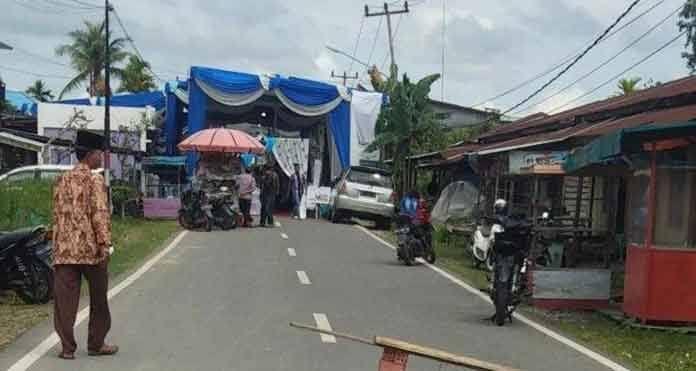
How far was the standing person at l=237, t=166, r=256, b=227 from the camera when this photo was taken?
1058 inches

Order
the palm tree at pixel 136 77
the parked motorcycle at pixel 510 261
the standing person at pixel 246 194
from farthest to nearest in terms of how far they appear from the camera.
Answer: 1. the palm tree at pixel 136 77
2. the standing person at pixel 246 194
3. the parked motorcycle at pixel 510 261

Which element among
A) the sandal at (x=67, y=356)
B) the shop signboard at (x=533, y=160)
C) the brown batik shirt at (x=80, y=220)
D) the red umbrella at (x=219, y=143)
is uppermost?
the red umbrella at (x=219, y=143)

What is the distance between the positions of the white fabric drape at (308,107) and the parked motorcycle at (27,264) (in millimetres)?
23651

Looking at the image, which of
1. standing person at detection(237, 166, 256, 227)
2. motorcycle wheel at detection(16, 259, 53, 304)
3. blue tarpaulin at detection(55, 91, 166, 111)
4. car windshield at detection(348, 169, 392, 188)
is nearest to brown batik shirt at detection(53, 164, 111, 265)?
motorcycle wheel at detection(16, 259, 53, 304)

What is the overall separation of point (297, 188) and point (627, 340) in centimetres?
2389

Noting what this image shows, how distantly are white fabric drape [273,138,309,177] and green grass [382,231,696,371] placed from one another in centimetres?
2223

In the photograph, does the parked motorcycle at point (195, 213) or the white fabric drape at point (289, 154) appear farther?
the white fabric drape at point (289, 154)

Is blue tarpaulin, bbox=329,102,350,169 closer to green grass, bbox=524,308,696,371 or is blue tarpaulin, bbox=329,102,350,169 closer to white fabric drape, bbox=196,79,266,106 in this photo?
white fabric drape, bbox=196,79,266,106

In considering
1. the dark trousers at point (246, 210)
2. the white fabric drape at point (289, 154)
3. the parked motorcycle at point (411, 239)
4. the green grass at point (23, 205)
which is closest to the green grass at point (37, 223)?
the green grass at point (23, 205)

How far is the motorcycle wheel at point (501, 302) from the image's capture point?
1095 cm

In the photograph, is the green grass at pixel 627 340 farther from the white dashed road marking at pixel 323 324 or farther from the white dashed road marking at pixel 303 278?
the white dashed road marking at pixel 303 278

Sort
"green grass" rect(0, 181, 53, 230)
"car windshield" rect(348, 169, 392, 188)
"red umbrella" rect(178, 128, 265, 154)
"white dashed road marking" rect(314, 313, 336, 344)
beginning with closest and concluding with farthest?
1. "white dashed road marking" rect(314, 313, 336, 344)
2. "green grass" rect(0, 181, 53, 230)
3. "red umbrella" rect(178, 128, 265, 154)
4. "car windshield" rect(348, 169, 392, 188)

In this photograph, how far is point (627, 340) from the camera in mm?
10266

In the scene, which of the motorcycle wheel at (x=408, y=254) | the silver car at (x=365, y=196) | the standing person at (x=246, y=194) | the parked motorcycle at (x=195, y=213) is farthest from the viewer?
the silver car at (x=365, y=196)
